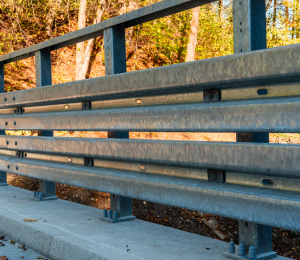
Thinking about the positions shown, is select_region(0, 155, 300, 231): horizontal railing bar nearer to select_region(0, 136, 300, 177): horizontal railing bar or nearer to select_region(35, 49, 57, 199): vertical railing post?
select_region(0, 136, 300, 177): horizontal railing bar

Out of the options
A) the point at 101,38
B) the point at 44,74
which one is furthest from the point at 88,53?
the point at 44,74

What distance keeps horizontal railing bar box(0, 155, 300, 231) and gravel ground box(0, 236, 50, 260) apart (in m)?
0.58

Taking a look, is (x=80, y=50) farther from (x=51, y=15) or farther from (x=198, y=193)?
(x=198, y=193)

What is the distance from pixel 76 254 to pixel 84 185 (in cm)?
67

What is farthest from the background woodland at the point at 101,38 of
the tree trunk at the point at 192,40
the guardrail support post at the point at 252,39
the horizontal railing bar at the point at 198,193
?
the guardrail support post at the point at 252,39

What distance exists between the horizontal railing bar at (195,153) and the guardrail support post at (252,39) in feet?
0.57

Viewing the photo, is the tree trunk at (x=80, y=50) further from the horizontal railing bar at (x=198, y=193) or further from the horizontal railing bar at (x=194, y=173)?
the horizontal railing bar at (x=198, y=193)

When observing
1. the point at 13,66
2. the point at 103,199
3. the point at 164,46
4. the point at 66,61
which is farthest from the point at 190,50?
the point at 103,199

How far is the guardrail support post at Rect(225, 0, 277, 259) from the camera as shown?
76.0 inches

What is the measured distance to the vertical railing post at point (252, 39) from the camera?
1931 millimetres

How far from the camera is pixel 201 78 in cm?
204

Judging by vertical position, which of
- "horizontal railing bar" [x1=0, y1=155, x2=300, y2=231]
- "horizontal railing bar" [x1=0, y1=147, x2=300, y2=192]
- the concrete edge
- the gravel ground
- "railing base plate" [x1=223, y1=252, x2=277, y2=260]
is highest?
"horizontal railing bar" [x1=0, y1=147, x2=300, y2=192]

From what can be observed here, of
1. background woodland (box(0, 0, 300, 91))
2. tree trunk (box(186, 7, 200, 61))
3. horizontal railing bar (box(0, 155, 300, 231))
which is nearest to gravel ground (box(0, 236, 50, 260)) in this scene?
horizontal railing bar (box(0, 155, 300, 231))

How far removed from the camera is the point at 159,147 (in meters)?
2.31
